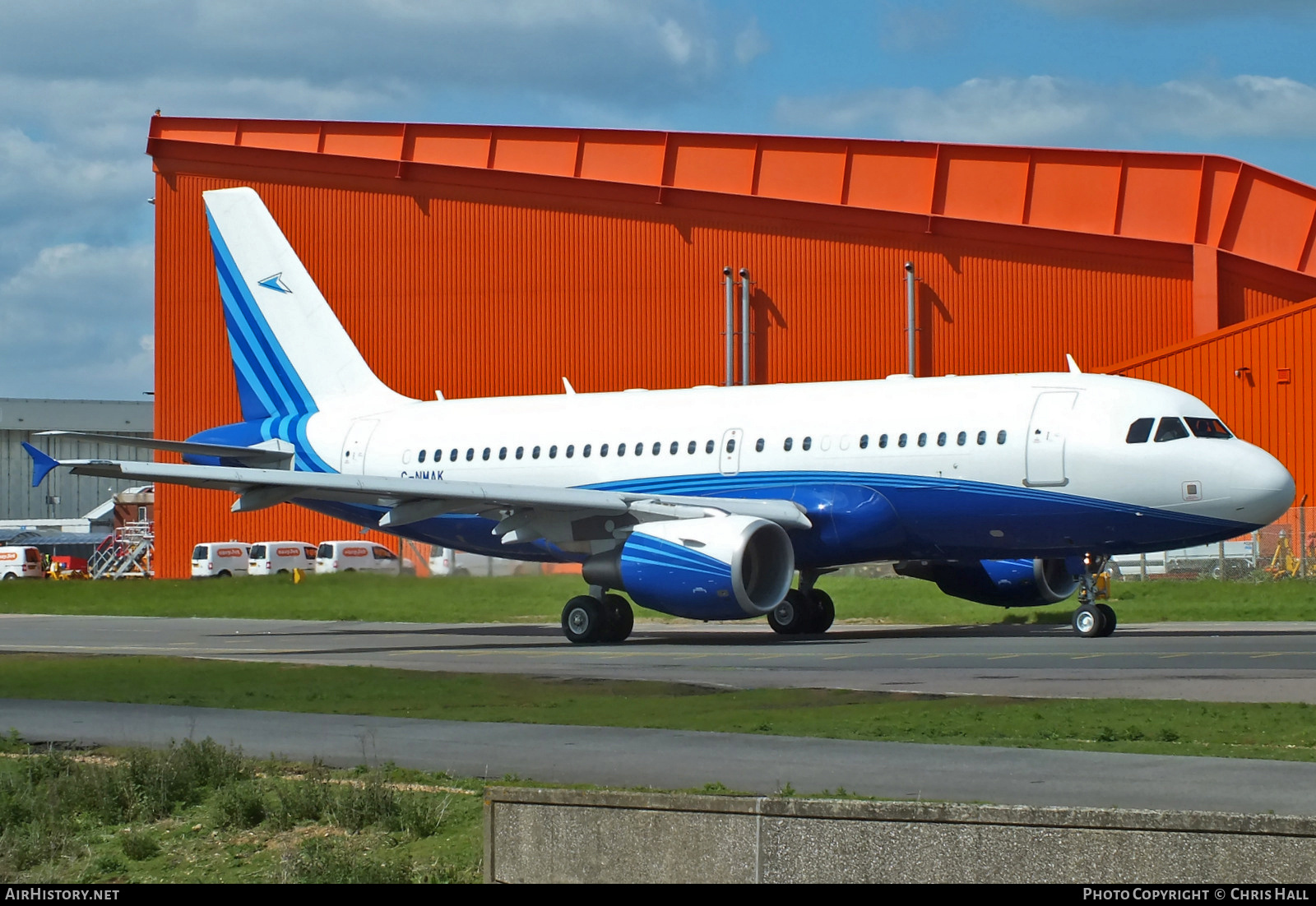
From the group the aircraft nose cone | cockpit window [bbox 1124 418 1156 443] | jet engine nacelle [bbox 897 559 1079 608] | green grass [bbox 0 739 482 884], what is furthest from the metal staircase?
green grass [bbox 0 739 482 884]

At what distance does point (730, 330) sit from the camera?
141ft

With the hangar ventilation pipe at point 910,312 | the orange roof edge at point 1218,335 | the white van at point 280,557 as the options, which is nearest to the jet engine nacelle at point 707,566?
the orange roof edge at point 1218,335

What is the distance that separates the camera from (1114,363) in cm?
4081

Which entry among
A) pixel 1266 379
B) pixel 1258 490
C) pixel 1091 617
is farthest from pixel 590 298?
pixel 1258 490

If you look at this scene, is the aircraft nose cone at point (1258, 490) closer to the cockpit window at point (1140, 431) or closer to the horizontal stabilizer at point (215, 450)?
the cockpit window at point (1140, 431)

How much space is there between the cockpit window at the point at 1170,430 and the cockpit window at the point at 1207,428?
0.14m

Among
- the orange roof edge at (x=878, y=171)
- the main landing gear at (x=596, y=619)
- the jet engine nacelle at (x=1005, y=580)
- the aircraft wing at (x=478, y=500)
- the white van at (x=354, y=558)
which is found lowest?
the main landing gear at (x=596, y=619)

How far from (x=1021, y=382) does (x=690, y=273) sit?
2124 centimetres

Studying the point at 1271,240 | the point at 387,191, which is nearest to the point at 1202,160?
the point at 1271,240

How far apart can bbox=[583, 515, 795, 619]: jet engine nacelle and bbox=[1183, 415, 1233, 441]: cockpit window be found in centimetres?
592

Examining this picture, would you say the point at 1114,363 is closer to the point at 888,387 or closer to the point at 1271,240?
the point at 1271,240

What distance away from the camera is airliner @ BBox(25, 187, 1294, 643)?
22281mm

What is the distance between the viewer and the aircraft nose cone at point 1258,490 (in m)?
21.7

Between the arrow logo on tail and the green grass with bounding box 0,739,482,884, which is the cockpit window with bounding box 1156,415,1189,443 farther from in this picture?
the arrow logo on tail
